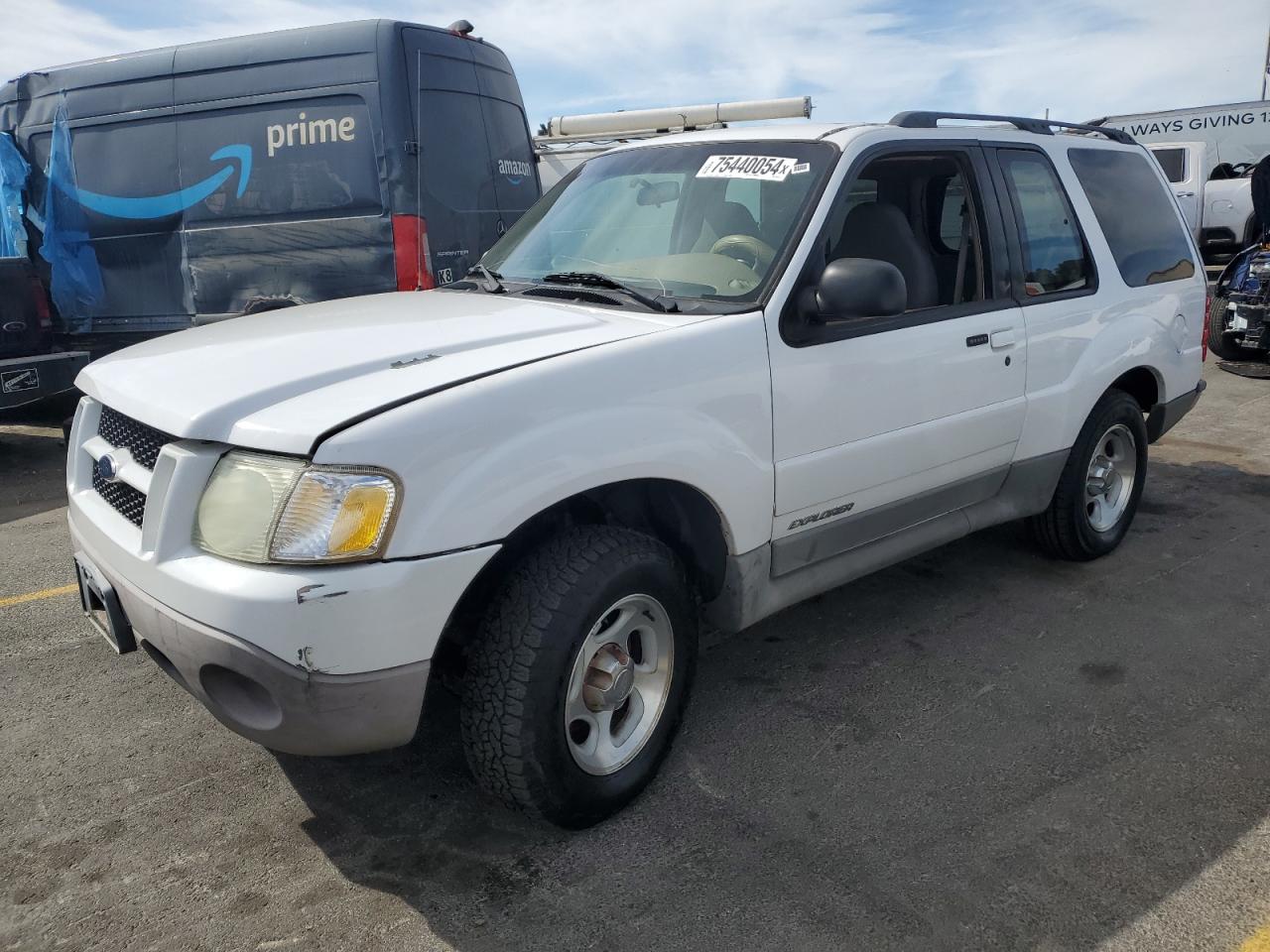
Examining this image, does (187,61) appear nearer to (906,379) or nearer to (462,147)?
(462,147)

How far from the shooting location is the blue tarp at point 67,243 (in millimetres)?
7797

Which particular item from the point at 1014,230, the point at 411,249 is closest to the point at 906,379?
the point at 1014,230

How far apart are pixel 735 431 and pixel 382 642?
119cm

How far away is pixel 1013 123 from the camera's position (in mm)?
4215

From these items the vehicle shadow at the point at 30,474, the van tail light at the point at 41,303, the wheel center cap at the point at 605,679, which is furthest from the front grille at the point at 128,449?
the van tail light at the point at 41,303

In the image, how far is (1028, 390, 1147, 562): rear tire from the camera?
4.44 m

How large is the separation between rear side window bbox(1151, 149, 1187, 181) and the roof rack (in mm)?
13688

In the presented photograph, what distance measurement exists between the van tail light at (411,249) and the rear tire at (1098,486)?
162 inches

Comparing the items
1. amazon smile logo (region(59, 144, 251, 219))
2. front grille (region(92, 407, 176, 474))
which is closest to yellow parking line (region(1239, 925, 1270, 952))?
front grille (region(92, 407, 176, 474))

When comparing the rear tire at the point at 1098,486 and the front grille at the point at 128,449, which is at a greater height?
the front grille at the point at 128,449

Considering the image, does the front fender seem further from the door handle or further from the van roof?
the van roof

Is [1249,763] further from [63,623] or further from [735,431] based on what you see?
[63,623]

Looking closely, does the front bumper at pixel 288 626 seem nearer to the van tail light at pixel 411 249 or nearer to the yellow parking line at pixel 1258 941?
the yellow parking line at pixel 1258 941

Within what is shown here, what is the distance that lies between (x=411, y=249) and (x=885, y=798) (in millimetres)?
4957
